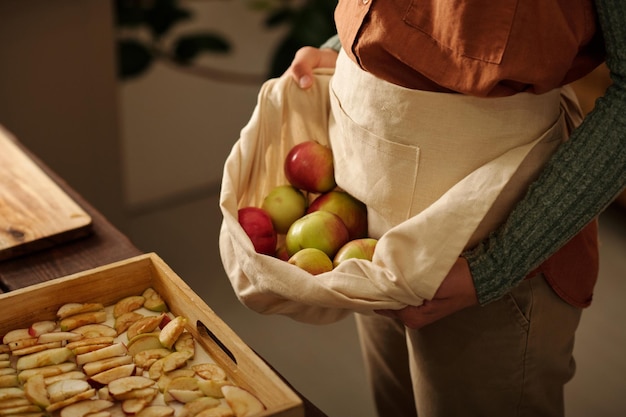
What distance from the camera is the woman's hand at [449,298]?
966 mm

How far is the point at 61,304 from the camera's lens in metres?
0.99

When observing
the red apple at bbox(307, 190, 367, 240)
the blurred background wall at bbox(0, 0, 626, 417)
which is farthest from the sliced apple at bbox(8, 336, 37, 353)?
the blurred background wall at bbox(0, 0, 626, 417)

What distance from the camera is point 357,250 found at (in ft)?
3.36

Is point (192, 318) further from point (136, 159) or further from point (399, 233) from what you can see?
point (136, 159)

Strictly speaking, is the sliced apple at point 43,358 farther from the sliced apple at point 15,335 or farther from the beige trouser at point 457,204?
the beige trouser at point 457,204

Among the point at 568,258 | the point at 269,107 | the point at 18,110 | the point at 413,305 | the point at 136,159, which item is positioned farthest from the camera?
the point at 136,159

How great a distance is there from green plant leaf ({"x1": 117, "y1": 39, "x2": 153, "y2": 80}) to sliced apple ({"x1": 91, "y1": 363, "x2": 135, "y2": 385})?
202 cm

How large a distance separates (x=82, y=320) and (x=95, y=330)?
0.07 feet

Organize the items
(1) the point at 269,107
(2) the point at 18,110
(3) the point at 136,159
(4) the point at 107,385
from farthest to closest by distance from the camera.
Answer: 1. (3) the point at 136,159
2. (2) the point at 18,110
3. (1) the point at 269,107
4. (4) the point at 107,385

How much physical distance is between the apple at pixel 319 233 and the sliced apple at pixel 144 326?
21cm

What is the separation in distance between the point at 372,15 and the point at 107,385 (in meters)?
0.52

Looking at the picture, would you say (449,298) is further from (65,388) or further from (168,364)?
(65,388)

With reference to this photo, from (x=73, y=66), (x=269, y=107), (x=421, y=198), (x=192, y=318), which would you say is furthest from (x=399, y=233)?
(x=73, y=66)

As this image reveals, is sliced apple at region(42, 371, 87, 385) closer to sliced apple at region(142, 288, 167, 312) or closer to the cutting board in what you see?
sliced apple at region(142, 288, 167, 312)
